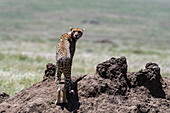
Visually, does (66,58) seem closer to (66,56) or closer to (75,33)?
(66,56)

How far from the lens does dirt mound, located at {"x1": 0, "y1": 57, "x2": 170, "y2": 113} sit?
23.2 feet

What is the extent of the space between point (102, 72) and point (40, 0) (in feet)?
415

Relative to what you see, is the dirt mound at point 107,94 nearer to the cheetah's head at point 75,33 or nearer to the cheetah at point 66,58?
the cheetah at point 66,58

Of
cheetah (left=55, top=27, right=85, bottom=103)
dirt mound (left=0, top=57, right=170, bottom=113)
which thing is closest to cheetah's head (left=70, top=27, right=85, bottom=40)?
cheetah (left=55, top=27, right=85, bottom=103)

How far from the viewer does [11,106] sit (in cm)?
750

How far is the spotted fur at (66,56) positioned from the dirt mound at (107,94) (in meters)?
0.43

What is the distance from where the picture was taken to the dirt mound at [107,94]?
279 inches

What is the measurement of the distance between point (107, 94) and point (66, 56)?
51.5 inches

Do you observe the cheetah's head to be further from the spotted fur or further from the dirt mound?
the dirt mound

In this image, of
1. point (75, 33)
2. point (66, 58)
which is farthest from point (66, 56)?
point (75, 33)

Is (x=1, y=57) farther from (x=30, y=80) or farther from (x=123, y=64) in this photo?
(x=123, y=64)

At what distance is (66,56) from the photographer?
22.9 feet

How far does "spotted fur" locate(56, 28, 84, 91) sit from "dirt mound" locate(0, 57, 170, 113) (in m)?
0.43

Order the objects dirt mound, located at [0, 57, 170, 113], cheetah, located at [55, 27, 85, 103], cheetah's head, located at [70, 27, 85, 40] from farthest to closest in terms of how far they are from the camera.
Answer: cheetah's head, located at [70, 27, 85, 40] → dirt mound, located at [0, 57, 170, 113] → cheetah, located at [55, 27, 85, 103]
